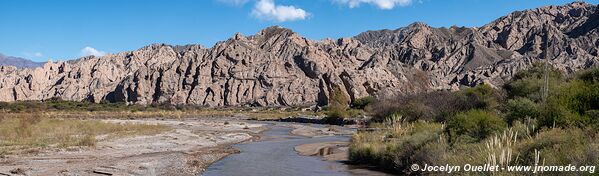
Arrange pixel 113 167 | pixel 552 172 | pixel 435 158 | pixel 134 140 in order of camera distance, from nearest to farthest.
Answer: pixel 552 172 < pixel 435 158 < pixel 113 167 < pixel 134 140

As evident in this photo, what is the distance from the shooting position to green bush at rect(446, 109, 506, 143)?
2108 centimetres

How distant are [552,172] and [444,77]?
579 ft

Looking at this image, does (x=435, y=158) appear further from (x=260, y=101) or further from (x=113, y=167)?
(x=260, y=101)

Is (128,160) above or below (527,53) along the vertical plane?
below

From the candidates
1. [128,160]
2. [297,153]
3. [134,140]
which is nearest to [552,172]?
[128,160]

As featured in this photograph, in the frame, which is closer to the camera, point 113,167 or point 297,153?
point 113,167

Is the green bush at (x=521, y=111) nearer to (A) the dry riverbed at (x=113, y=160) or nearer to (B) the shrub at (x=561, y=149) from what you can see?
(B) the shrub at (x=561, y=149)

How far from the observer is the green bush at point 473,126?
21.1 meters

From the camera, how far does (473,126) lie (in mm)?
22094

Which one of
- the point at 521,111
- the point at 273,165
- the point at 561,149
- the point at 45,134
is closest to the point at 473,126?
the point at 521,111

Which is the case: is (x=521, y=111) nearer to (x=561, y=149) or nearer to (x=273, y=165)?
(x=561, y=149)

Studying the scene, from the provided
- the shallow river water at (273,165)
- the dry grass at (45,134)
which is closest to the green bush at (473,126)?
the shallow river water at (273,165)

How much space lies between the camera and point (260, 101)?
180 meters

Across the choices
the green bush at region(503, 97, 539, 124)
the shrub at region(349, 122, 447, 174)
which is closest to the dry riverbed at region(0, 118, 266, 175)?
the shrub at region(349, 122, 447, 174)
